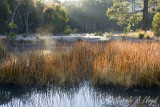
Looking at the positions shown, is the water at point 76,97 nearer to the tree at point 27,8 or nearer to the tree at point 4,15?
the tree at point 4,15

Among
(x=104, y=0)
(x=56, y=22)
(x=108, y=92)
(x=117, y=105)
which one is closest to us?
(x=117, y=105)

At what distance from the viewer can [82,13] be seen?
28094 millimetres

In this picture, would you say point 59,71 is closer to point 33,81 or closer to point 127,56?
point 33,81

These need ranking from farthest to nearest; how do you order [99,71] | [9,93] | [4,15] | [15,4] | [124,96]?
1. [15,4]
2. [4,15]
3. [99,71]
4. [9,93]
5. [124,96]

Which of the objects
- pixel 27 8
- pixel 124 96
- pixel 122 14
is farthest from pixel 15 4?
pixel 124 96

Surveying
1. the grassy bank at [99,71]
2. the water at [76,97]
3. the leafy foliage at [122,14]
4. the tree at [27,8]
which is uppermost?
the tree at [27,8]

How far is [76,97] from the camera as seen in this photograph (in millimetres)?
3451

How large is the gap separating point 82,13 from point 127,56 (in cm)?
2488

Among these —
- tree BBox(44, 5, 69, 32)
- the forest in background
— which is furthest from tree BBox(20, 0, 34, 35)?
tree BBox(44, 5, 69, 32)

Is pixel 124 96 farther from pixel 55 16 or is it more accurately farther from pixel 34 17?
pixel 34 17

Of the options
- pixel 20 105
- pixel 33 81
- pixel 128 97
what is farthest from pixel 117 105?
pixel 33 81

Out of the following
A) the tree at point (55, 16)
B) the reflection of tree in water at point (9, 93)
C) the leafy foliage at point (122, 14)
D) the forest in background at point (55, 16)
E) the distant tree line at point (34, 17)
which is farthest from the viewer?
the tree at point (55, 16)

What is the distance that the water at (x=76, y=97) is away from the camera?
3.17 m

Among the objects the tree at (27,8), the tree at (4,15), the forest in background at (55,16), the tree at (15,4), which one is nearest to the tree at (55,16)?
the forest in background at (55,16)
